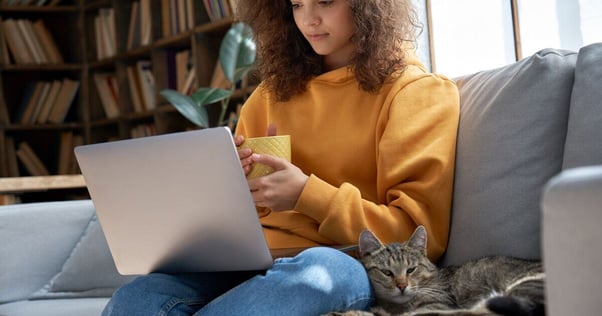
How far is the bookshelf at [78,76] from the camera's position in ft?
15.4

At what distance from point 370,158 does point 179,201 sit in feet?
1.85

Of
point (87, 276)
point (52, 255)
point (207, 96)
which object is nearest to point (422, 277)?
point (87, 276)

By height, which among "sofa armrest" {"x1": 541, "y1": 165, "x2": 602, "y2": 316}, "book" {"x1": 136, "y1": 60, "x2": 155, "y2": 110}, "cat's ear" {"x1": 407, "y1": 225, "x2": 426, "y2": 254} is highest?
"sofa armrest" {"x1": 541, "y1": 165, "x2": 602, "y2": 316}

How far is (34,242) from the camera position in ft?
7.72

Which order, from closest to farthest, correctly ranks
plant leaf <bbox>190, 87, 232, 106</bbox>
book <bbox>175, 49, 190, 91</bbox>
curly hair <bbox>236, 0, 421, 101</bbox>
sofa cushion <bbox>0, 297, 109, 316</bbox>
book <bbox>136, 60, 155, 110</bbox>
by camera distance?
curly hair <bbox>236, 0, 421, 101</bbox> < sofa cushion <bbox>0, 297, 109, 316</bbox> < plant leaf <bbox>190, 87, 232, 106</bbox> < book <bbox>175, 49, 190, 91</bbox> < book <bbox>136, 60, 155, 110</bbox>

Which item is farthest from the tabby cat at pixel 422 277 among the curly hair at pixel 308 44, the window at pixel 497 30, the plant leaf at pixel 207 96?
the plant leaf at pixel 207 96

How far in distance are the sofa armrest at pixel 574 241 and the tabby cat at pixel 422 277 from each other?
1.97 feet

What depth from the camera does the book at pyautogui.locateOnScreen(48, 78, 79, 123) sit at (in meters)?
5.32

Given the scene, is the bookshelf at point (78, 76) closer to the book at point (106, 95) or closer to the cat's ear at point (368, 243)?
the book at point (106, 95)

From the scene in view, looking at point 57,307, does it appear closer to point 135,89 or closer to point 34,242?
point 34,242

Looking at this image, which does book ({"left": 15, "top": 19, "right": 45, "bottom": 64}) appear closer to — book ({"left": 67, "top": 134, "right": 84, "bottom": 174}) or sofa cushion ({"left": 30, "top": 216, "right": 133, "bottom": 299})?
book ({"left": 67, "top": 134, "right": 84, "bottom": 174})

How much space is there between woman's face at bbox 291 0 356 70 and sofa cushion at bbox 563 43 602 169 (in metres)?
0.56

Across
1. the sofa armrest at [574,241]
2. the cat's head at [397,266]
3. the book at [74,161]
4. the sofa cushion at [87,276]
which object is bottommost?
the book at [74,161]

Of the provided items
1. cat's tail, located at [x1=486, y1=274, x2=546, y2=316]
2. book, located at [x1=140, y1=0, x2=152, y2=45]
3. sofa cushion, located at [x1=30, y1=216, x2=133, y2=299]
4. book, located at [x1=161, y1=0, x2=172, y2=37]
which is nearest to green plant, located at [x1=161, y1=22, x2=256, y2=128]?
book, located at [x1=161, y1=0, x2=172, y2=37]
